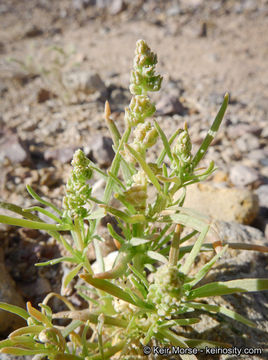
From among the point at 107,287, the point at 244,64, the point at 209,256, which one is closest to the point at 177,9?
the point at 244,64

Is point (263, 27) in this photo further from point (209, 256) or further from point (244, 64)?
point (209, 256)

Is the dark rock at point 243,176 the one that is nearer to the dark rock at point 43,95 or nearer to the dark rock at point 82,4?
the dark rock at point 43,95

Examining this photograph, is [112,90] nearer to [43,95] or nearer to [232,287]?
[43,95]

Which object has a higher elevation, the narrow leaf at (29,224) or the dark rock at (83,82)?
the dark rock at (83,82)

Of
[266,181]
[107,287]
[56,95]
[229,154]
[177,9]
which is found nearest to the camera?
[107,287]

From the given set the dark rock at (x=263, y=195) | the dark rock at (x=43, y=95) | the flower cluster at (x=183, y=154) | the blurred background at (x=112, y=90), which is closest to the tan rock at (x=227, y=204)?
the blurred background at (x=112, y=90)

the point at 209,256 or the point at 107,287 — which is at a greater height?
the point at 107,287

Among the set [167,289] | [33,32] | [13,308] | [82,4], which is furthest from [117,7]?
[167,289]
